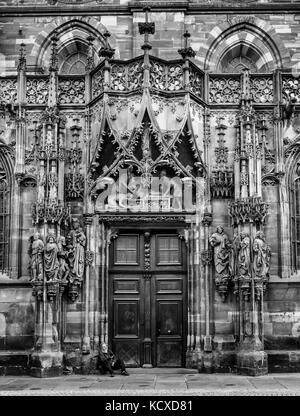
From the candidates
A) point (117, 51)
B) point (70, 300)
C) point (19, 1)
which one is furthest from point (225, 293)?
point (19, 1)

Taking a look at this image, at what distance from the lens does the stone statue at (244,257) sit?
16.4 meters

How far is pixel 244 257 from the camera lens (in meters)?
16.4

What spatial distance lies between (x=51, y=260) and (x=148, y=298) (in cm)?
Answer: 291

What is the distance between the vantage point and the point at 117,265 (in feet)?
57.7

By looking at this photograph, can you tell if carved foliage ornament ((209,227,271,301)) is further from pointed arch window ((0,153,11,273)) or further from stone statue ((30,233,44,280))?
pointed arch window ((0,153,11,273))

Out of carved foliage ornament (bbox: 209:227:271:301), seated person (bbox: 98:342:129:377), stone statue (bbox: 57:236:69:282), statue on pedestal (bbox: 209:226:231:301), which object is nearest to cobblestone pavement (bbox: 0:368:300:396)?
seated person (bbox: 98:342:129:377)

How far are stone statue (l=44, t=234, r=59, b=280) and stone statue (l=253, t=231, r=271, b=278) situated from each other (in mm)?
5070

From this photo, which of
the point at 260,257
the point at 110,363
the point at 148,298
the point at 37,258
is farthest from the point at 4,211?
the point at 260,257

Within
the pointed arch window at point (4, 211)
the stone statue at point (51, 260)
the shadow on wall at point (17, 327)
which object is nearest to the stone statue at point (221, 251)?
the stone statue at point (51, 260)

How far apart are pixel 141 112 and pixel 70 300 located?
531 centimetres

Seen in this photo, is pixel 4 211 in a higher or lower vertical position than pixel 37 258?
higher

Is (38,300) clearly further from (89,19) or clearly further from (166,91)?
(89,19)

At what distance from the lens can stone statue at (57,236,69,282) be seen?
16611mm

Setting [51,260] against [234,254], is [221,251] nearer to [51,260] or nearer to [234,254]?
[234,254]
